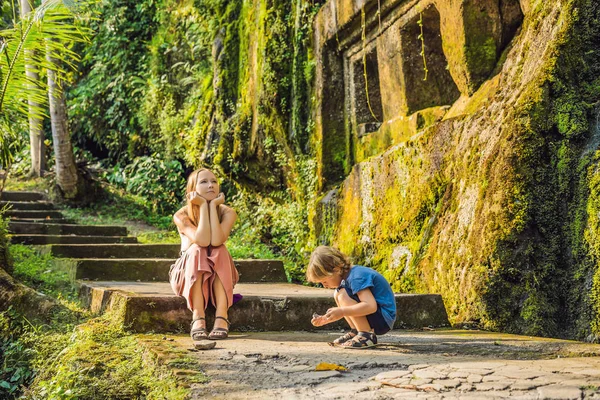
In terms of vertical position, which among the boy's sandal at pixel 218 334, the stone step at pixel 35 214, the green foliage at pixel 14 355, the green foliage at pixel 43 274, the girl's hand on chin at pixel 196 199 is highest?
the stone step at pixel 35 214

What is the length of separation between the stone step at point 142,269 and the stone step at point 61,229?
2498mm

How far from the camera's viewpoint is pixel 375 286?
13.4ft

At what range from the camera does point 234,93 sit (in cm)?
1112

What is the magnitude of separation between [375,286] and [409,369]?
0.92 m

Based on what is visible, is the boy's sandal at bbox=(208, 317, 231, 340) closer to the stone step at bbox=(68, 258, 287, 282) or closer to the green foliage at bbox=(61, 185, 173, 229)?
the stone step at bbox=(68, 258, 287, 282)

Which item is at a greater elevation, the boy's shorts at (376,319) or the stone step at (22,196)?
the stone step at (22,196)

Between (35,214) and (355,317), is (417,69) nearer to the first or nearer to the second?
(355,317)

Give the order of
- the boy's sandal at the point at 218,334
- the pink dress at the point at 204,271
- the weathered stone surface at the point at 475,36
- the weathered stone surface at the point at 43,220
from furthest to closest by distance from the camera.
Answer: the weathered stone surface at the point at 43,220 → the weathered stone surface at the point at 475,36 → the pink dress at the point at 204,271 → the boy's sandal at the point at 218,334

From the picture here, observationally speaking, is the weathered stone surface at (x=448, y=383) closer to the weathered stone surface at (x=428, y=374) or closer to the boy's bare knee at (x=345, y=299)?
the weathered stone surface at (x=428, y=374)

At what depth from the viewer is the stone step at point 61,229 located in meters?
9.62

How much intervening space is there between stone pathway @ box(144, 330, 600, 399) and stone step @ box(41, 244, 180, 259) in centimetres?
405

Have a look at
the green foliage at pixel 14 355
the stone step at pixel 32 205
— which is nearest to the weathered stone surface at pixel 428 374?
the green foliage at pixel 14 355

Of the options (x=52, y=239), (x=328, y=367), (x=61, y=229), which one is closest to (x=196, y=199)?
(x=328, y=367)

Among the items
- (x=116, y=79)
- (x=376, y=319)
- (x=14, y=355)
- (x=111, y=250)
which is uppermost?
(x=116, y=79)
